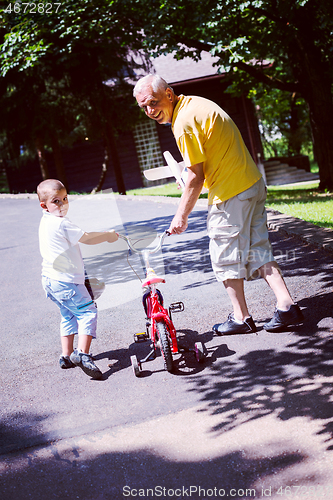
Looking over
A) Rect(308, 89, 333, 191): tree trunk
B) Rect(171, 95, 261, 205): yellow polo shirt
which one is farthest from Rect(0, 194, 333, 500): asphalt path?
Rect(308, 89, 333, 191): tree trunk

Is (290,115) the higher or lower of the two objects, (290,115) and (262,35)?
the lower

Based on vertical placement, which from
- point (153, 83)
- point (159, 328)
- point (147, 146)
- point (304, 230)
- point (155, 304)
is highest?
point (147, 146)

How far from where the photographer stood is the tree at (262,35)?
11.7 m

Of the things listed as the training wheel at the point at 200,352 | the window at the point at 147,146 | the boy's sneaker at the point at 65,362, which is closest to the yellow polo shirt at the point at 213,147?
the training wheel at the point at 200,352

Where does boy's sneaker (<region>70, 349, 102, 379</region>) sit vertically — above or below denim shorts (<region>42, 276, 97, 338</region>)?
below

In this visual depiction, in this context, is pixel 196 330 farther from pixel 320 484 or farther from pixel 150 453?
pixel 320 484

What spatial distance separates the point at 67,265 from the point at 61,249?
156 mm

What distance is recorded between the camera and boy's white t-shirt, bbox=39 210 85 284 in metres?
4.16

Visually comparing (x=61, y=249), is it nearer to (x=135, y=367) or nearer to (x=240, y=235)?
(x=135, y=367)

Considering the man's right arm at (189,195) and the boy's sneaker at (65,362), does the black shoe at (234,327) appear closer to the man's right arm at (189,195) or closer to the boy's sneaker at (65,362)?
the man's right arm at (189,195)

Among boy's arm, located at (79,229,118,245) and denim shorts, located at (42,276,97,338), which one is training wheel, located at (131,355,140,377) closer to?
denim shorts, located at (42,276,97,338)

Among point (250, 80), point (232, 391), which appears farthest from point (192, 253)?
point (250, 80)

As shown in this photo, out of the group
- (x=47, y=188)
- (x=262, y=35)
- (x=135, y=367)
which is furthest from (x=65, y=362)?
(x=262, y=35)

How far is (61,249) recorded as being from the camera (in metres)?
4.20
